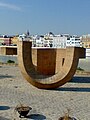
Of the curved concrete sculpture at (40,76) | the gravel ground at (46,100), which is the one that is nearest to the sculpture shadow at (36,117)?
the gravel ground at (46,100)

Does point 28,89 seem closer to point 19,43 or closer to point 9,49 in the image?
point 19,43


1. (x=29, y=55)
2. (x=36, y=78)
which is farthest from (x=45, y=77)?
(x=29, y=55)

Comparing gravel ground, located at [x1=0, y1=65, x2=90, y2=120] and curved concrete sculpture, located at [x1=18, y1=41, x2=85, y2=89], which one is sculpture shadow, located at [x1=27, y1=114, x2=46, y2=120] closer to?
gravel ground, located at [x1=0, y1=65, x2=90, y2=120]

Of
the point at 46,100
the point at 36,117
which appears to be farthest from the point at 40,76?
the point at 36,117

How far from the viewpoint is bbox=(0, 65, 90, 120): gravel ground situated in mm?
7758

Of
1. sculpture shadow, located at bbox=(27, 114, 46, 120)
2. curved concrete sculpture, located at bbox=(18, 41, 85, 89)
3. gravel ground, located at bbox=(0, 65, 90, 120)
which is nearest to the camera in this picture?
sculpture shadow, located at bbox=(27, 114, 46, 120)

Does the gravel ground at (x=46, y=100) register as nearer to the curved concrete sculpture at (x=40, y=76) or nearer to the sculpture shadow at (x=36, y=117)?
the sculpture shadow at (x=36, y=117)

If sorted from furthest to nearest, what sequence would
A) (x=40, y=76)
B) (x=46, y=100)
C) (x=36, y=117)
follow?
(x=40, y=76)
(x=46, y=100)
(x=36, y=117)

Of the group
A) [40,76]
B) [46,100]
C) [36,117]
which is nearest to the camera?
[36,117]

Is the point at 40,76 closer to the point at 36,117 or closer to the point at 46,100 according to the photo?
the point at 46,100

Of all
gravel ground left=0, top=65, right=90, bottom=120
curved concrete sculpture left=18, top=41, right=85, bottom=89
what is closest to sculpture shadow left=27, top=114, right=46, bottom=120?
gravel ground left=0, top=65, right=90, bottom=120

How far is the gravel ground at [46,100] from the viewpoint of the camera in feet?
25.5

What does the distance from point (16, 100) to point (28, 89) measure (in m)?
2.36

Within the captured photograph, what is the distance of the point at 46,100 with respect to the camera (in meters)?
9.73
